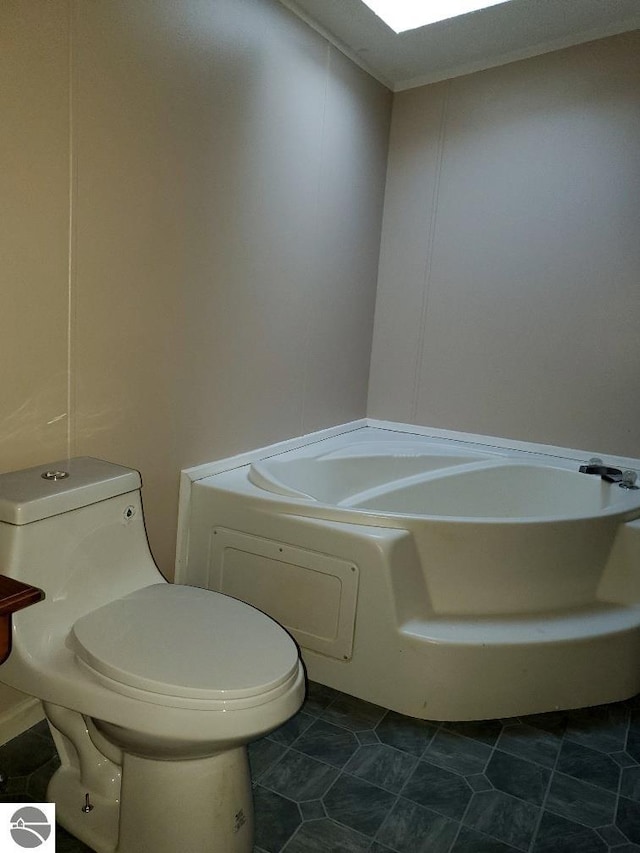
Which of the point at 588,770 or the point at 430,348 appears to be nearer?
the point at 588,770

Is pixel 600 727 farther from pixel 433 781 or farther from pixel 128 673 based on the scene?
pixel 128 673

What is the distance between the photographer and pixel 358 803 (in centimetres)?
149

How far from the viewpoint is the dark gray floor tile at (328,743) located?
1.65 metres

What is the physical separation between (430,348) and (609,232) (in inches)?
36.4

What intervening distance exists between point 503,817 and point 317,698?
2.09 feet

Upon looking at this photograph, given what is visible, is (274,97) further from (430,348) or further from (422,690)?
(422,690)

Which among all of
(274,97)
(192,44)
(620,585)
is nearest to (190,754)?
(620,585)

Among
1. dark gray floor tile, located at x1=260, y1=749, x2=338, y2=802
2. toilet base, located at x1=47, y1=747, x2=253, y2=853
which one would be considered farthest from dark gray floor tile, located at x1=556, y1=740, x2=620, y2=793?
toilet base, located at x1=47, y1=747, x2=253, y2=853

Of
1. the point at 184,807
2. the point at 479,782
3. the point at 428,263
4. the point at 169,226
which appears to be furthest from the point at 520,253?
the point at 184,807

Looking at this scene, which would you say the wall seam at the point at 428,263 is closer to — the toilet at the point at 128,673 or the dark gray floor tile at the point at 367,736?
the dark gray floor tile at the point at 367,736

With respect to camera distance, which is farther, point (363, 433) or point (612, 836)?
point (363, 433)

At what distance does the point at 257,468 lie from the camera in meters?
2.18

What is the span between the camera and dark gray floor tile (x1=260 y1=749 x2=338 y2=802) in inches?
59.9

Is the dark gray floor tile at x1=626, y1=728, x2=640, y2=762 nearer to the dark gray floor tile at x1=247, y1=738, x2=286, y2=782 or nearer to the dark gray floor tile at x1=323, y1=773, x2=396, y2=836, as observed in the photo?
the dark gray floor tile at x1=323, y1=773, x2=396, y2=836
